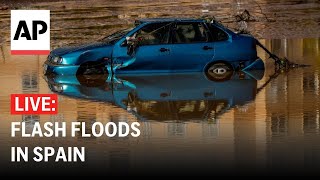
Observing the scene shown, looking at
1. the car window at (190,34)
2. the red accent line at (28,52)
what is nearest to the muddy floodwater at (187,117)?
the red accent line at (28,52)

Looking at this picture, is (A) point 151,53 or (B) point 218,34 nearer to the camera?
(A) point 151,53

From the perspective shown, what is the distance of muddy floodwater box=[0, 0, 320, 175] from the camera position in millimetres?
11461

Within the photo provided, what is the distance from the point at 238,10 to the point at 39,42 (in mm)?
19114

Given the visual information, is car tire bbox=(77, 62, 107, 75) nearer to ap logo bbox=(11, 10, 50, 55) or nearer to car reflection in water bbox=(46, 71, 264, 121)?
car reflection in water bbox=(46, 71, 264, 121)

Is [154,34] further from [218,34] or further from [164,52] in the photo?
[218,34]

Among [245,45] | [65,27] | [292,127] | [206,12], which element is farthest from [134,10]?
[292,127]

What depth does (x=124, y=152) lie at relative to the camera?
40.2 ft

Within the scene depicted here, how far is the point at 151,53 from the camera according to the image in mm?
20703

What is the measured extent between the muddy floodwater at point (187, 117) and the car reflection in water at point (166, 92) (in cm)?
2

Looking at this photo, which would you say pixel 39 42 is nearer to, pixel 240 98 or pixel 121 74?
pixel 121 74

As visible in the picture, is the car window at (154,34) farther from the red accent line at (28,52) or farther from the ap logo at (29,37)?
the red accent line at (28,52)

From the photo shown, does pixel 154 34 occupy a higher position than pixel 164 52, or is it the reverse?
pixel 154 34

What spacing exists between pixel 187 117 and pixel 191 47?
5.82m

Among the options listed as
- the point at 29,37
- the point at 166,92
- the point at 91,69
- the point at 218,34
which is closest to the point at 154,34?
the point at 218,34
